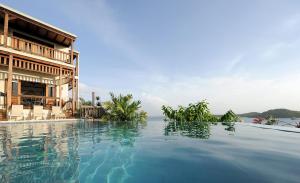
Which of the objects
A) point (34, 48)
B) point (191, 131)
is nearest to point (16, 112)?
point (34, 48)

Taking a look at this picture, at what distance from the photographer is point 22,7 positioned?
13.3m

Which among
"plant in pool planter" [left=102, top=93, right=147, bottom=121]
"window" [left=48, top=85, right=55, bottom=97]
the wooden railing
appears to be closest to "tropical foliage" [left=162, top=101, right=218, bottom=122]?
"plant in pool planter" [left=102, top=93, right=147, bottom=121]

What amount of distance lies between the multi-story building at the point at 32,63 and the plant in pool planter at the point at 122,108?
293 centimetres

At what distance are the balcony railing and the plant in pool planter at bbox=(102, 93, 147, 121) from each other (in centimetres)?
563

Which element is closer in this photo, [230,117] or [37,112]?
[37,112]

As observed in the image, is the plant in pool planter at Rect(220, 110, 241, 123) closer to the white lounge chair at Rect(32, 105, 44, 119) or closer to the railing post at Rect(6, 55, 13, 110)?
the white lounge chair at Rect(32, 105, 44, 119)

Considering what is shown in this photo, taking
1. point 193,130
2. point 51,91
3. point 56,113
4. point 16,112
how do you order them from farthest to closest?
point 51,91 < point 56,113 < point 16,112 < point 193,130

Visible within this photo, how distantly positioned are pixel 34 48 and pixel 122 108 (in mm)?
8195

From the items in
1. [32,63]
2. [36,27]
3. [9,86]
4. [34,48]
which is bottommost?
[9,86]

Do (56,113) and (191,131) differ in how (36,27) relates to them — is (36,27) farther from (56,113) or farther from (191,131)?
(191,131)

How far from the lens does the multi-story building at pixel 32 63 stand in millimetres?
12141

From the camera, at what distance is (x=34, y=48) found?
13.9m

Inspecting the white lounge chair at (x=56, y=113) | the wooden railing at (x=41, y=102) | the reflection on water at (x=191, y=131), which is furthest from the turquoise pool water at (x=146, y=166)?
the wooden railing at (x=41, y=102)

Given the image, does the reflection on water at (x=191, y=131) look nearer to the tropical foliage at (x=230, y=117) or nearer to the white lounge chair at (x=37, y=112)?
the tropical foliage at (x=230, y=117)
